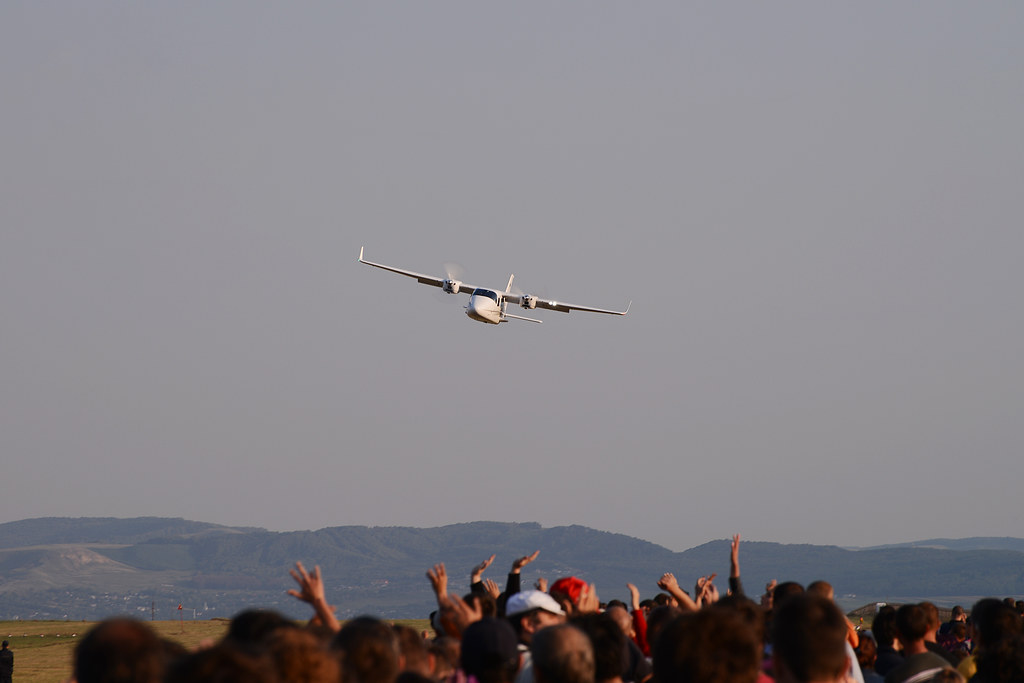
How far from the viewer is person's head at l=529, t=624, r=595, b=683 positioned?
7277 mm

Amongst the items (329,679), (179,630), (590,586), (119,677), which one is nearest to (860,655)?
(590,586)

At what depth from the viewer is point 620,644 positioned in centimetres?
852

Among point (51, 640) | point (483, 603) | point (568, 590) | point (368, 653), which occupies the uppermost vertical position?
point (568, 590)

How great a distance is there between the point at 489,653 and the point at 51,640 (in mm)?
54802

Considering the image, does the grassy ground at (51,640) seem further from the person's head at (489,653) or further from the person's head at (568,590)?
the person's head at (489,653)

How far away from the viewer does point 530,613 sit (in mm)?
10531

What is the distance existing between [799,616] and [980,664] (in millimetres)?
3642

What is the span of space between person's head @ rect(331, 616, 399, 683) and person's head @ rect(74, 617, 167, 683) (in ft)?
5.51

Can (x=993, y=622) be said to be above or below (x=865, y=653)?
above

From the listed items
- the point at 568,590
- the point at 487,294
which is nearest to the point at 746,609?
the point at 568,590

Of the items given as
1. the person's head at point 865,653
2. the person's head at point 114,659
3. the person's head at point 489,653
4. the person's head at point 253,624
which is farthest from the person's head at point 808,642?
the person's head at point 865,653

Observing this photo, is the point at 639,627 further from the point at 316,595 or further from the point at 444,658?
the point at 316,595

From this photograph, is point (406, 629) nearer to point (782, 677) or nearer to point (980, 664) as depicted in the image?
point (782, 677)

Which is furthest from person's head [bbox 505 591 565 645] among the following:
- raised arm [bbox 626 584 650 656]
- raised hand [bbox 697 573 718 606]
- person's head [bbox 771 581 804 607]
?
raised hand [bbox 697 573 718 606]
